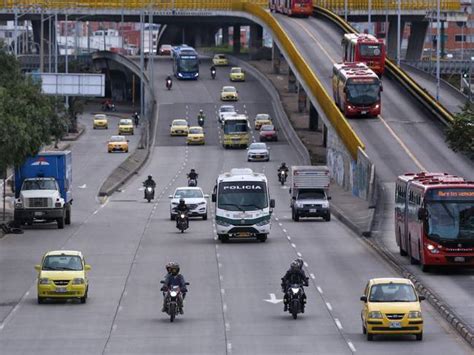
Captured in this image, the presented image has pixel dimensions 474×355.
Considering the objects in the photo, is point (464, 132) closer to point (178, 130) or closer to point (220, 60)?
point (178, 130)

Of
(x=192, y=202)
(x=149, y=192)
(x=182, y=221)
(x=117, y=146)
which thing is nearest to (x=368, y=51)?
(x=117, y=146)

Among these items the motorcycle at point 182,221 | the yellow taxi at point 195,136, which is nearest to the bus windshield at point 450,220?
the motorcycle at point 182,221

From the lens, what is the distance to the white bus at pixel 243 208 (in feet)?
189

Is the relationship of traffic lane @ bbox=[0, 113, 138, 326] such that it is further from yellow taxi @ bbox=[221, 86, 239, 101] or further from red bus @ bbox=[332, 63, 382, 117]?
yellow taxi @ bbox=[221, 86, 239, 101]

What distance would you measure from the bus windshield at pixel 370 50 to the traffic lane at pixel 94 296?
31.5 m

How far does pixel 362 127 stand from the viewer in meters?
→ 91.4

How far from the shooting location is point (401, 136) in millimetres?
89125

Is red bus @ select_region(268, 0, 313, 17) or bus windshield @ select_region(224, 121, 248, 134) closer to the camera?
bus windshield @ select_region(224, 121, 248, 134)

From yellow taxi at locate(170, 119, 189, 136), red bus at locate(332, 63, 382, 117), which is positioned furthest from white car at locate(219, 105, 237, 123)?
red bus at locate(332, 63, 382, 117)

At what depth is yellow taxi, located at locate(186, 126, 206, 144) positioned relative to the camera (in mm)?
124500

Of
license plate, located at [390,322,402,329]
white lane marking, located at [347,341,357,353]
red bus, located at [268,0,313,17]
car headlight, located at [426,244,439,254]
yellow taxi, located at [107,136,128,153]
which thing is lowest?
yellow taxi, located at [107,136,128,153]

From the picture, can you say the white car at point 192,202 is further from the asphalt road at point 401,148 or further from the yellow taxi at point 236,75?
the yellow taxi at point 236,75

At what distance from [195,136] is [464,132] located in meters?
51.7

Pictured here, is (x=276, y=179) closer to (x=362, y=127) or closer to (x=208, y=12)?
(x=362, y=127)
